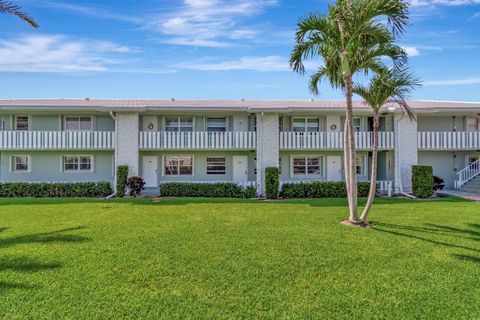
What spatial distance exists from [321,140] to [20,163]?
1942 centimetres

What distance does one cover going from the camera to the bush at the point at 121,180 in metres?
17.8

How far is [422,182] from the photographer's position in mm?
17266

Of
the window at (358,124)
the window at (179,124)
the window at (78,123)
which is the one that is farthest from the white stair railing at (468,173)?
the window at (78,123)

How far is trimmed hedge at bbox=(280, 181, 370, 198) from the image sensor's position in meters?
18.0

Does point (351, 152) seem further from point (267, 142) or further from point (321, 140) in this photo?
point (321, 140)

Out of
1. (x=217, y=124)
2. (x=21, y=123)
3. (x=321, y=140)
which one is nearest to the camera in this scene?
(x=321, y=140)

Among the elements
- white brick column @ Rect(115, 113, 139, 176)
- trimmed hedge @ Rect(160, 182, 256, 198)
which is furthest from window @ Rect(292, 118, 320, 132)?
white brick column @ Rect(115, 113, 139, 176)

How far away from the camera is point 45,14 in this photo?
12258 mm

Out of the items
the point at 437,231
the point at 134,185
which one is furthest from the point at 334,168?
the point at 134,185

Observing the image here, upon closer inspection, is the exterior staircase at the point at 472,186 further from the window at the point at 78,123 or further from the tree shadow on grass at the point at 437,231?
the window at the point at 78,123

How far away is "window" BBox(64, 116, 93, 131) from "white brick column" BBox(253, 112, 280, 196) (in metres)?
11.2

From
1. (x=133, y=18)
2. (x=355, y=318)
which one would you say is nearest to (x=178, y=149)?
(x=133, y=18)

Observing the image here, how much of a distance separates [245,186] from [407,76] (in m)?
11.1

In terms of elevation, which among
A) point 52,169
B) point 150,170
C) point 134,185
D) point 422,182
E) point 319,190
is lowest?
point 319,190
